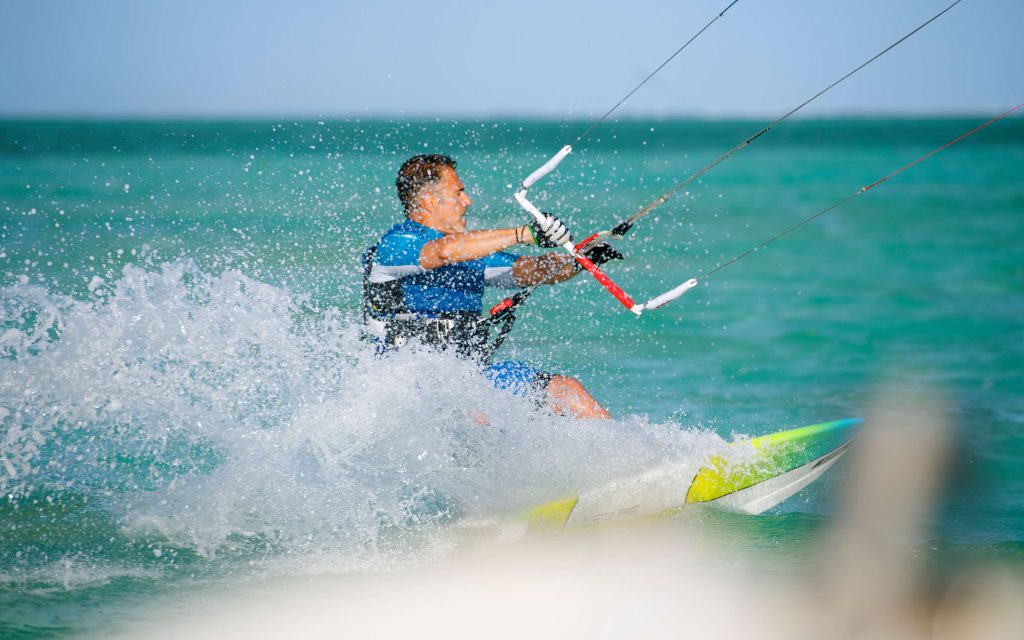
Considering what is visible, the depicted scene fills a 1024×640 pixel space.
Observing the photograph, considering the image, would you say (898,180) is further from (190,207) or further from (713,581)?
(713,581)

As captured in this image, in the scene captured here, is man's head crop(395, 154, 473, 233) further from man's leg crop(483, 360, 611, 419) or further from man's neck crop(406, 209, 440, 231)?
man's leg crop(483, 360, 611, 419)

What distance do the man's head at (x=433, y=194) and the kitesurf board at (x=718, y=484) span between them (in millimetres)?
1285

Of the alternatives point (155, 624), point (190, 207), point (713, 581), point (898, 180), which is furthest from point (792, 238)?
point (155, 624)

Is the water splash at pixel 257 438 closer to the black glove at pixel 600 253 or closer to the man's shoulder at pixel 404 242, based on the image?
the man's shoulder at pixel 404 242

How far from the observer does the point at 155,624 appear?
3.83 m

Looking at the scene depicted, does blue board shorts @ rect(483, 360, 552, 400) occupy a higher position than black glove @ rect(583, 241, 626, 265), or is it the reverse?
black glove @ rect(583, 241, 626, 265)

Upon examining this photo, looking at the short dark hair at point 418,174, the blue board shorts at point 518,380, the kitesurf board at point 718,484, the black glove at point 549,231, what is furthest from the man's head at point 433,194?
the kitesurf board at point 718,484

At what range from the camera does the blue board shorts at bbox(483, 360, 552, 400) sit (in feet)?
15.6

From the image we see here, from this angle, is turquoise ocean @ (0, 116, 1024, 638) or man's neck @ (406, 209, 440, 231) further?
man's neck @ (406, 209, 440, 231)

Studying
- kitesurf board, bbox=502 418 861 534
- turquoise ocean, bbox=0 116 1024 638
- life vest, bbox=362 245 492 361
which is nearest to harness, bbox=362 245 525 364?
life vest, bbox=362 245 492 361

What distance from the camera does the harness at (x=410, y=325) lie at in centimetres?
478

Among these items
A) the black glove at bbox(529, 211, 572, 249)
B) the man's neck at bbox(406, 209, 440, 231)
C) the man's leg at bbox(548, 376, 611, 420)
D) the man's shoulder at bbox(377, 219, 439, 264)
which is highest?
the man's neck at bbox(406, 209, 440, 231)

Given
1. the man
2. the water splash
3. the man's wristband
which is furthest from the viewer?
the man

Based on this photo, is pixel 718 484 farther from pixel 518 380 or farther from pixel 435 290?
pixel 435 290
